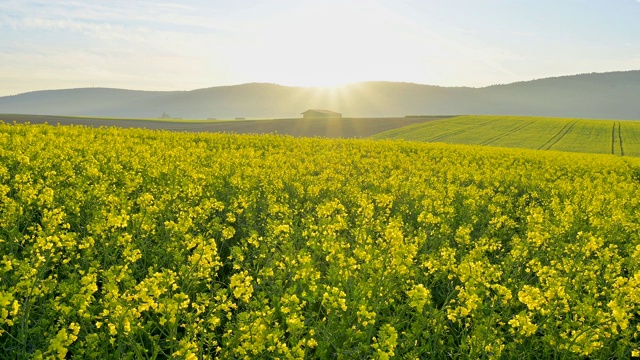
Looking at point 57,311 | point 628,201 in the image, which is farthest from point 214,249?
point 628,201

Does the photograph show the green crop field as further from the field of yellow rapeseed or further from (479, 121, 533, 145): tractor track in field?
the field of yellow rapeseed

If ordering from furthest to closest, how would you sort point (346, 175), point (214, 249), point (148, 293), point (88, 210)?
point (346, 175) → point (88, 210) → point (214, 249) → point (148, 293)

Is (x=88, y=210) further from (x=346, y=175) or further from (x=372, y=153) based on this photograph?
(x=372, y=153)

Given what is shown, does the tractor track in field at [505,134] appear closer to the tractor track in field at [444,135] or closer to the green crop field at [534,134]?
the green crop field at [534,134]

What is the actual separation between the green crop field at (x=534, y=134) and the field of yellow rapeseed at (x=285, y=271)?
3684cm

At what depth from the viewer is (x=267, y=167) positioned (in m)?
12.7

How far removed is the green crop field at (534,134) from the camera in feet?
153

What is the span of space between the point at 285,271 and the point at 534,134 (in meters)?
58.5

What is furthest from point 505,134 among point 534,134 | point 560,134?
point 560,134

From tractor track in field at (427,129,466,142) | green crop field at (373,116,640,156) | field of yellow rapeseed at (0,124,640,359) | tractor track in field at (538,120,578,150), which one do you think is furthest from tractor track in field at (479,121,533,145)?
field of yellow rapeseed at (0,124,640,359)

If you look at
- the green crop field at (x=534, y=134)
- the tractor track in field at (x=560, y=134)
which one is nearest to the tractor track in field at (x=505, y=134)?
the green crop field at (x=534, y=134)

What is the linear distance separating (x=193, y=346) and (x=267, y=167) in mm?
9820

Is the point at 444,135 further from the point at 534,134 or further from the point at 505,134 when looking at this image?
the point at 534,134

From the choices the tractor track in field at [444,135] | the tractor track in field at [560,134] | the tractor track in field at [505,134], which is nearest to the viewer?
the tractor track in field at [560,134]
